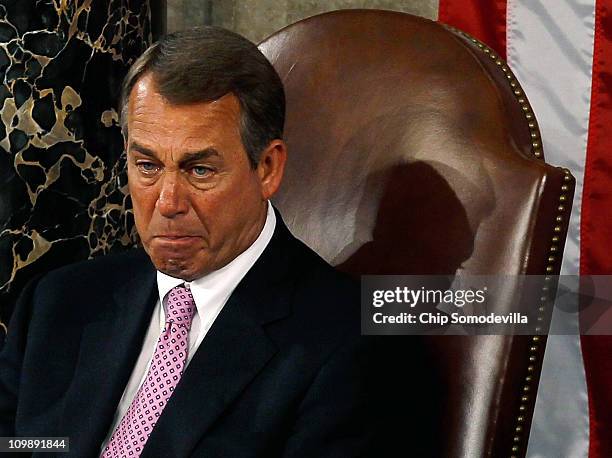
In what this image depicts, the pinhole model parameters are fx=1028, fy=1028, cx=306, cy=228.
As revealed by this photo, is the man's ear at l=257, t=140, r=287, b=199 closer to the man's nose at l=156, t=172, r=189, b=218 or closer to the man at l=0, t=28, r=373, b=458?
the man at l=0, t=28, r=373, b=458

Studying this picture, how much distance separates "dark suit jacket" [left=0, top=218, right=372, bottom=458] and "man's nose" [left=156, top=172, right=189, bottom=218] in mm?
179

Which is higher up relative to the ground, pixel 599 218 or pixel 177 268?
pixel 177 268

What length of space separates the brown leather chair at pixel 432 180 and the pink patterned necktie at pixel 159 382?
13.0 inches

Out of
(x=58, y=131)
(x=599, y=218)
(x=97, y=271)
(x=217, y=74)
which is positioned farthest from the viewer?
(x=58, y=131)

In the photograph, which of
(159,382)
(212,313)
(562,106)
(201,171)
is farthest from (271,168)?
(562,106)

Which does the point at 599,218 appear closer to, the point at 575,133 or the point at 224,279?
the point at 575,133

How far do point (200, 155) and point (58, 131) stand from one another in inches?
39.6

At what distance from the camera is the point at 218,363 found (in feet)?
5.30

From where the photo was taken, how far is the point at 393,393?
1.59 meters

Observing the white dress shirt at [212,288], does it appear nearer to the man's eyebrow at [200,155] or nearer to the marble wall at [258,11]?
the man's eyebrow at [200,155]

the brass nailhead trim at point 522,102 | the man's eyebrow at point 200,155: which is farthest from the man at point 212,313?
the brass nailhead trim at point 522,102

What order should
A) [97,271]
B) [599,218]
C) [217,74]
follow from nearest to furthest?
1. [217,74]
2. [97,271]
3. [599,218]

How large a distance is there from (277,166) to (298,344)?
11.4 inches

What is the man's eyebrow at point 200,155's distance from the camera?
1566 mm
